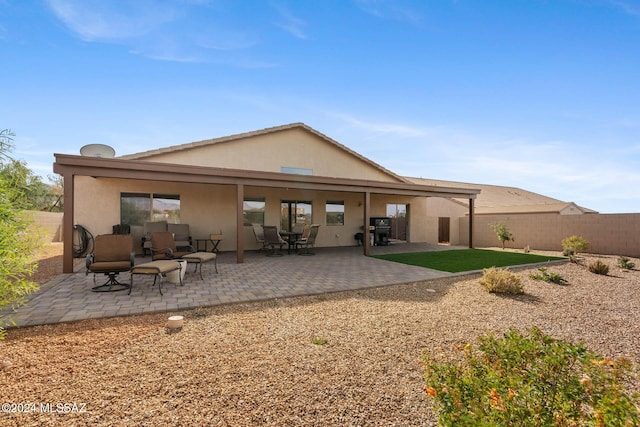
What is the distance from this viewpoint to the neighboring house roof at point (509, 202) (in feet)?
60.3

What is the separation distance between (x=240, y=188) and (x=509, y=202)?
2818 centimetres

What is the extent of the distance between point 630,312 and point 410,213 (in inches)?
473

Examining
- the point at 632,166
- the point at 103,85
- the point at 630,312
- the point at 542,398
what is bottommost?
the point at 630,312

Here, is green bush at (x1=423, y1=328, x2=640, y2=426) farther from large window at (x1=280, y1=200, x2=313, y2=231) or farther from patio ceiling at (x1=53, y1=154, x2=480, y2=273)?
large window at (x1=280, y1=200, x2=313, y2=231)

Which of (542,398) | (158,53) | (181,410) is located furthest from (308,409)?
(158,53)

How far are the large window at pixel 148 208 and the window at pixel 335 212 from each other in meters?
6.81

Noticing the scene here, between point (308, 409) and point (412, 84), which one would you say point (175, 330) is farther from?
point (412, 84)

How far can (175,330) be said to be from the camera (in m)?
3.68

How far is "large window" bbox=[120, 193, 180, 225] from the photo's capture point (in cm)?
1063

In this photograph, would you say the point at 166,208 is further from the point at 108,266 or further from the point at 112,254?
the point at 108,266

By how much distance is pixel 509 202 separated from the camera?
2780 cm

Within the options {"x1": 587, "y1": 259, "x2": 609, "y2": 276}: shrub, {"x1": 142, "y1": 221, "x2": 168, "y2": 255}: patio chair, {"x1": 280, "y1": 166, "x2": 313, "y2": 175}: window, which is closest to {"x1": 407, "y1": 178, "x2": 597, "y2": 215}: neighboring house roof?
{"x1": 280, "y1": 166, "x2": 313, "y2": 175}: window

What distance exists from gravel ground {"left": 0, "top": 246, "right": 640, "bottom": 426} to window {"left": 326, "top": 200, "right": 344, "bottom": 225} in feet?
30.3

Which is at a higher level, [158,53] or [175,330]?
[158,53]
